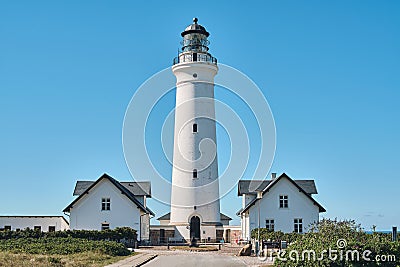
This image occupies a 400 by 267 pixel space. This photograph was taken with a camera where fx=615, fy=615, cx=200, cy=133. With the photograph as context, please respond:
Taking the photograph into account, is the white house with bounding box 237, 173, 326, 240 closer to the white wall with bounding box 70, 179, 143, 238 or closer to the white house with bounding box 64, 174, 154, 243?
the white house with bounding box 64, 174, 154, 243

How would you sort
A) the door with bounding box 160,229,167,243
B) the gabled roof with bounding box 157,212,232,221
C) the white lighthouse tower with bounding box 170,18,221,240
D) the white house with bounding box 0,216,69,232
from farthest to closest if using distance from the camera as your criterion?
1. the gabled roof with bounding box 157,212,232,221
2. the white house with bounding box 0,216,69,232
3. the door with bounding box 160,229,167,243
4. the white lighthouse tower with bounding box 170,18,221,240

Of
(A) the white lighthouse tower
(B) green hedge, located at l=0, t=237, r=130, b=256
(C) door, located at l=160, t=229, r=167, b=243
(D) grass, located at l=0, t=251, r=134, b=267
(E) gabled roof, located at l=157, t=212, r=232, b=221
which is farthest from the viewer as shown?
(E) gabled roof, located at l=157, t=212, r=232, b=221

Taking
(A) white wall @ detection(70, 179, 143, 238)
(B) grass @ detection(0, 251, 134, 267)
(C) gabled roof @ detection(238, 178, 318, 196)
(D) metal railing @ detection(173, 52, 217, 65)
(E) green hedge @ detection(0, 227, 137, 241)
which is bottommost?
(B) grass @ detection(0, 251, 134, 267)

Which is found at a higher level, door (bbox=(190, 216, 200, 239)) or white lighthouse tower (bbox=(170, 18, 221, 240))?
white lighthouse tower (bbox=(170, 18, 221, 240))

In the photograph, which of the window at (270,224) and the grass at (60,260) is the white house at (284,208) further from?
the grass at (60,260)

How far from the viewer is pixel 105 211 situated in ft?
133

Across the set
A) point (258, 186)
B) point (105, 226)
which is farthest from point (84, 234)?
point (258, 186)

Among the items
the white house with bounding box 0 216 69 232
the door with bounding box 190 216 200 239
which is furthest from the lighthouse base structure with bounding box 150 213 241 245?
the white house with bounding box 0 216 69 232

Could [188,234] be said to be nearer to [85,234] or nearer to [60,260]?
[85,234]

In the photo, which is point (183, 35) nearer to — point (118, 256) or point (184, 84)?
point (184, 84)

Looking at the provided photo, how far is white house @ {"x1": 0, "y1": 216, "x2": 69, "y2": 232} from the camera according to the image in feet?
144

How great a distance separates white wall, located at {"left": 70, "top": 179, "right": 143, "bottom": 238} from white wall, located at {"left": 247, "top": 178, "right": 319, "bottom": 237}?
802cm

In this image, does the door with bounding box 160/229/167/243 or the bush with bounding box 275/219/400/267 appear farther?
the door with bounding box 160/229/167/243

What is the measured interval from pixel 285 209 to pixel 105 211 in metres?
12.0
